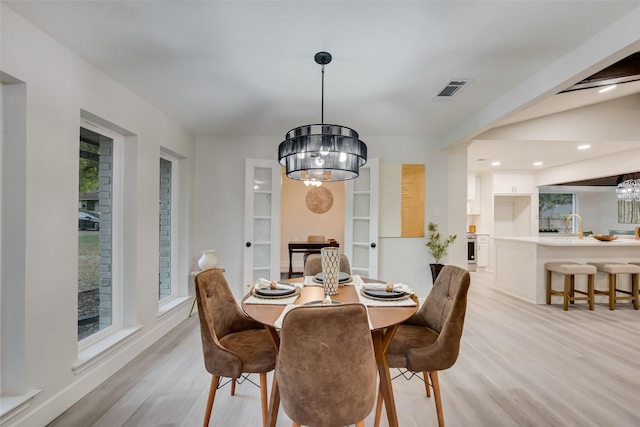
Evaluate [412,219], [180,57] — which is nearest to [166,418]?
[180,57]

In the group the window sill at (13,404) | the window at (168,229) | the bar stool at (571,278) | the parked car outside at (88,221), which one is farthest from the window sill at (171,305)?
the bar stool at (571,278)

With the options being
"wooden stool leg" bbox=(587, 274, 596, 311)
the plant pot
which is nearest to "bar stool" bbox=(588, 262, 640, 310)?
"wooden stool leg" bbox=(587, 274, 596, 311)

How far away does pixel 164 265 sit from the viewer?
381cm

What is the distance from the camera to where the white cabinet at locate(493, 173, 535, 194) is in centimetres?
667

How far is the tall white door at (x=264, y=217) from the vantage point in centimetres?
414

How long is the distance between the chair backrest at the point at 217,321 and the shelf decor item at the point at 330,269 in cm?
60

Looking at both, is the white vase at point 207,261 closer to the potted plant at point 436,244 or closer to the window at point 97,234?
the window at point 97,234

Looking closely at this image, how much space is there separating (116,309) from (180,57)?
2.27 metres

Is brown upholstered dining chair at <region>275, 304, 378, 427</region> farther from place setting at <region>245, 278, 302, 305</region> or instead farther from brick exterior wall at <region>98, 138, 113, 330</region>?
brick exterior wall at <region>98, 138, 113, 330</region>

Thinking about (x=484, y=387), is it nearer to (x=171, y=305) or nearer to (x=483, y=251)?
(x=171, y=305)

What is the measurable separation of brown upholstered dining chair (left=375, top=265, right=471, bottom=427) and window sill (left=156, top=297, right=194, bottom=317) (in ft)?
8.29

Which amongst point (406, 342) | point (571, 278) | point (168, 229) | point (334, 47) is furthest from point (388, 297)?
point (571, 278)

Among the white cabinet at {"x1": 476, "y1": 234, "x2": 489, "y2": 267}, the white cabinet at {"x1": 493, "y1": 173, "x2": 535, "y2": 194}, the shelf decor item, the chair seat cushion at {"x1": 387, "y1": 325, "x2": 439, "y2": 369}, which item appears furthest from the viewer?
the white cabinet at {"x1": 476, "y1": 234, "x2": 489, "y2": 267}

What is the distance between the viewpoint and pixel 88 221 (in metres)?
2.48
